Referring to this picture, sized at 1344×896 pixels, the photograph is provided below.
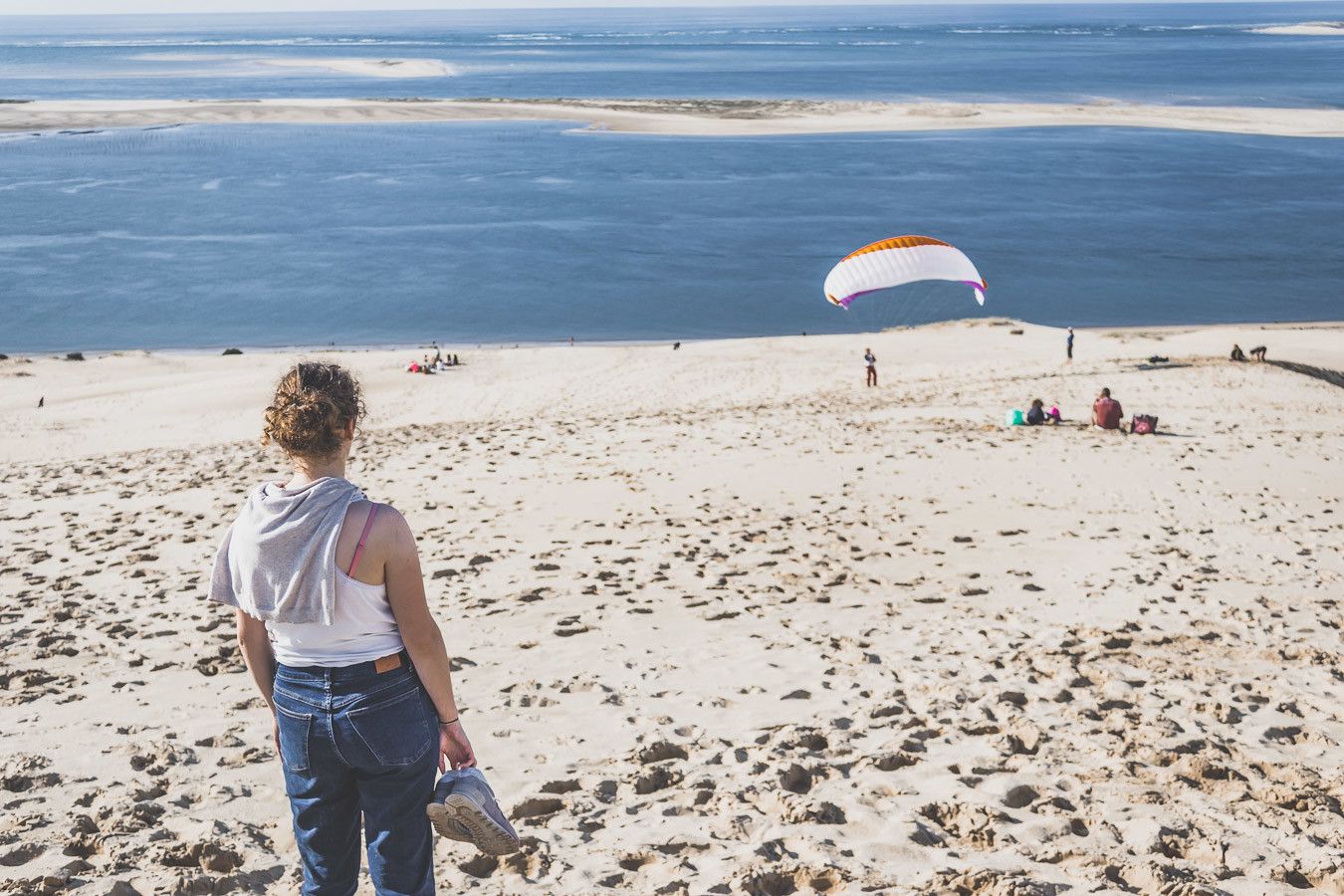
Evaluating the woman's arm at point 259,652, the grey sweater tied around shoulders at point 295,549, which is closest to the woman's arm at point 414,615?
the grey sweater tied around shoulders at point 295,549

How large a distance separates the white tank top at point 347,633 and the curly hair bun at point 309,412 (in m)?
0.37

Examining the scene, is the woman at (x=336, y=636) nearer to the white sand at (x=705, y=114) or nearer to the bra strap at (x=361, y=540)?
the bra strap at (x=361, y=540)

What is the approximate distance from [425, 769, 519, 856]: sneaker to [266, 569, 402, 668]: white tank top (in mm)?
486

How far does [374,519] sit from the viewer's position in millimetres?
3084

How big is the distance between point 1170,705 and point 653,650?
3.25 m

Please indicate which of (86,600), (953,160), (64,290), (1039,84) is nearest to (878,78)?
(1039,84)

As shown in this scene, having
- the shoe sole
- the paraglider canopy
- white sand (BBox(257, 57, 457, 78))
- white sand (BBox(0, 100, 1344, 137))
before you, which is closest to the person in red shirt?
the paraglider canopy

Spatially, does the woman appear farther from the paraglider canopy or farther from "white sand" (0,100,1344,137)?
"white sand" (0,100,1344,137)

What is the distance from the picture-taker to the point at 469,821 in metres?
3.37

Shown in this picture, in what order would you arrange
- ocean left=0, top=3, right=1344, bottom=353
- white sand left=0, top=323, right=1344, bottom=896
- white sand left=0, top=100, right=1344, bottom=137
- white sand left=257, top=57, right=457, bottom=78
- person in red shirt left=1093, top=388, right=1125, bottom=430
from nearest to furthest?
white sand left=0, top=323, right=1344, bottom=896 < person in red shirt left=1093, top=388, right=1125, bottom=430 < ocean left=0, top=3, right=1344, bottom=353 < white sand left=0, top=100, right=1344, bottom=137 < white sand left=257, top=57, right=457, bottom=78

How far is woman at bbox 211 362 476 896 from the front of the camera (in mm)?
3080

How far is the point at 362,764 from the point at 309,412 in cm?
100

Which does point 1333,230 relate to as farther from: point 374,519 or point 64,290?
point 374,519

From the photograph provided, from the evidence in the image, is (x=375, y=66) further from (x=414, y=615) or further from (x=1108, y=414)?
(x=414, y=615)
